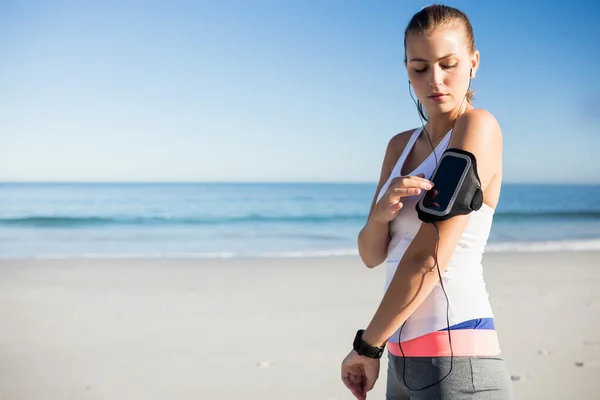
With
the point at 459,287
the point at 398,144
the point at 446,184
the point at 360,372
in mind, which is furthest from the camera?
the point at 398,144

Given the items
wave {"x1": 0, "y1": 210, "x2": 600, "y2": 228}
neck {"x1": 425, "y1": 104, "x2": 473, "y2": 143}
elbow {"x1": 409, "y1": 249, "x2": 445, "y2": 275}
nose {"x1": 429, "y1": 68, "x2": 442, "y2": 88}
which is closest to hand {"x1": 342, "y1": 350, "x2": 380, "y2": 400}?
elbow {"x1": 409, "y1": 249, "x2": 445, "y2": 275}

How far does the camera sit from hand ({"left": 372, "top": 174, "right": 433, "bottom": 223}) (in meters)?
1.38

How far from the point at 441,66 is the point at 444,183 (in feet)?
1.07

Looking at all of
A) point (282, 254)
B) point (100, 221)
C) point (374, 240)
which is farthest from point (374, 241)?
point (100, 221)

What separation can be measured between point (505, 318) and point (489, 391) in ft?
16.5

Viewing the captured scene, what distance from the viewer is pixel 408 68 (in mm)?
1579

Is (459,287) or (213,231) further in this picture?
(213,231)

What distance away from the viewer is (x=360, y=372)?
5.52ft

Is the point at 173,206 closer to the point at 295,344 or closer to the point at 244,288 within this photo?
the point at 244,288

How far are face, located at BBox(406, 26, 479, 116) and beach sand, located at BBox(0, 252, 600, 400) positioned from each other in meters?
3.13

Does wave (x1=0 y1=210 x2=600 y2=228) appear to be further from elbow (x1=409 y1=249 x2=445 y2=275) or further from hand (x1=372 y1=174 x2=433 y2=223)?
elbow (x1=409 y1=249 x2=445 y2=275)

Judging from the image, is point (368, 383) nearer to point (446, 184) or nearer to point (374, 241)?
point (374, 241)

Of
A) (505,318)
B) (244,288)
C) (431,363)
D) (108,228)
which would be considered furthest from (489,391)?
(108,228)

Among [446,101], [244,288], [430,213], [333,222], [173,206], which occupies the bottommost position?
[173,206]
